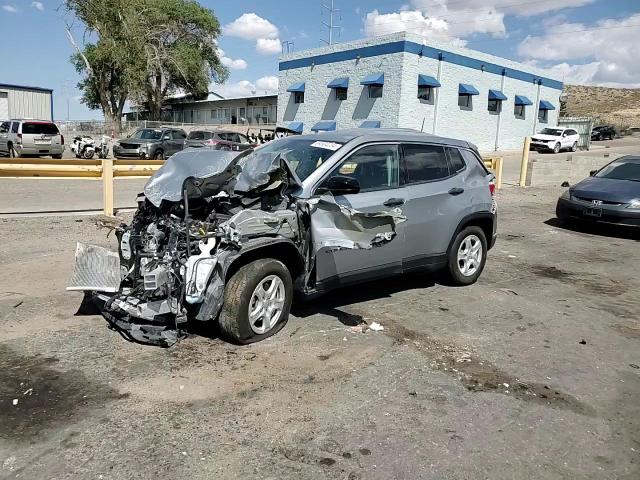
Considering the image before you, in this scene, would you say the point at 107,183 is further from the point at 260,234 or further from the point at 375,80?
the point at 375,80

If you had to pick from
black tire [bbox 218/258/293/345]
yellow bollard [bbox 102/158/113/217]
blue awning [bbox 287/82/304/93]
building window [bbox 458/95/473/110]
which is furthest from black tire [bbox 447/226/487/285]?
blue awning [bbox 287/82/304/93]

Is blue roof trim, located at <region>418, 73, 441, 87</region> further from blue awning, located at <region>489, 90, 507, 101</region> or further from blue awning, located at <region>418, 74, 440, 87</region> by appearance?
blue awning, located at <region>489, 90, 507, 101</region>

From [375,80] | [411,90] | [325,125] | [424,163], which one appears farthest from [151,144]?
[424,163]

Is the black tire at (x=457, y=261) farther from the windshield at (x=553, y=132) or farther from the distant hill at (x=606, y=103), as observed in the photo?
the distant hill at (x=606, y=103)

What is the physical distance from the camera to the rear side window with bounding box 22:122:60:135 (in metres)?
24.0

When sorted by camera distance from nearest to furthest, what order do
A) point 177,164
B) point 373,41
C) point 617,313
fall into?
1. point 177,164
2. point 617,313
3. point 373,41

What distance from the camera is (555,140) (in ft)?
118

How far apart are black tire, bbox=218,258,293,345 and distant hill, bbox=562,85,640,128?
243 feet

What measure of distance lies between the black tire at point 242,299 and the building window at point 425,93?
97.9 feet

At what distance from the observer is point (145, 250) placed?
4.65m

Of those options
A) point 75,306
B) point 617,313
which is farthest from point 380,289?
point 75,306

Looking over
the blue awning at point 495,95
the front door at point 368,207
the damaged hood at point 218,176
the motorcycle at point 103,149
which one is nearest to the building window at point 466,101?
the blue awning at point 495,95

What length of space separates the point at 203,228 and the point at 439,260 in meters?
2.96

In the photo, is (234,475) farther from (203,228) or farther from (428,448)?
(203,228)
